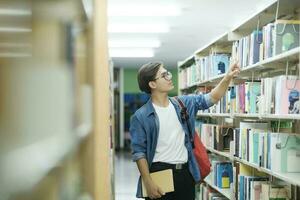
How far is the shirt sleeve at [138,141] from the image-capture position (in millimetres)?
2510

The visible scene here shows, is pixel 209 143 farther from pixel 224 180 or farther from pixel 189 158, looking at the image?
pixel 189 158

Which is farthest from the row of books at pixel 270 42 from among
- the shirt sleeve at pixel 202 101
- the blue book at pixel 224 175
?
the blue book at pixel 224 175

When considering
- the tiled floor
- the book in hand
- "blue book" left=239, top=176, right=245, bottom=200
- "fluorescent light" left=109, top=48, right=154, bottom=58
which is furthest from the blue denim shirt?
"fluorescent light" left=109, top=48, right=154, bottom=58

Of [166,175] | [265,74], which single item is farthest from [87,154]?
[265,74]

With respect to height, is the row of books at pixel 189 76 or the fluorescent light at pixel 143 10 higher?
the fluorescent light at pixel 143 10

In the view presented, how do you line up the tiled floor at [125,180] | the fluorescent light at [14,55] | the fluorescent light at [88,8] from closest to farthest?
the fluorescent light at [14,55]
the fluorescent light at [88,8]
the tiled floor at [125,180]

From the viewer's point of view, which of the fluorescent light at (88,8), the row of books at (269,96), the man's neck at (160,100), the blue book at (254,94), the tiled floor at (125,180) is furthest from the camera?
the tiled floor at (125,180)

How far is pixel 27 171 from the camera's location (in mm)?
551

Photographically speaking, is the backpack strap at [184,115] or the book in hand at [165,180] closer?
the book in hand at [165,180]

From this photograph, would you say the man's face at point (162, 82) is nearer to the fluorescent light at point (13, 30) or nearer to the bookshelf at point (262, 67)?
the bookshelf at point (262, 67)

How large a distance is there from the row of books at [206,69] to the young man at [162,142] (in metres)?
1.64

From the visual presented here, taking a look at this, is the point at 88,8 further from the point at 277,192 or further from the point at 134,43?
the point at 134,43

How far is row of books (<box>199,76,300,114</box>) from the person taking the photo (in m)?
2.46

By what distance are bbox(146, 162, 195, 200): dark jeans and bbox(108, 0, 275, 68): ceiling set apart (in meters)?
2.14
